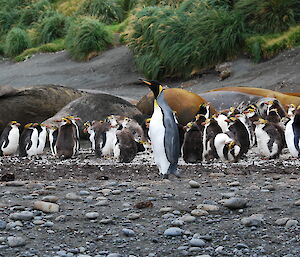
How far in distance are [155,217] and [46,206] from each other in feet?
2.62

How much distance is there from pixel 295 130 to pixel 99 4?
18262mm

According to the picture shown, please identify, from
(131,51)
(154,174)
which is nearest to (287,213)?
(154,174)

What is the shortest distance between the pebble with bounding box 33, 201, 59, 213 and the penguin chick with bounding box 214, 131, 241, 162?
366 centimetres

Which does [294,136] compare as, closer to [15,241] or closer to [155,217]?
[155,217]

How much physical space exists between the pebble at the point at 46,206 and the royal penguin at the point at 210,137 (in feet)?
12.6

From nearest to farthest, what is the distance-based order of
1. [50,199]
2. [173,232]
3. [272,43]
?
[173,232] → [50,199] → [272,43]

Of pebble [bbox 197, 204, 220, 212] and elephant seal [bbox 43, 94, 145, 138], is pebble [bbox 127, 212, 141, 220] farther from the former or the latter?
elephant seal [bbox 43, 94, 145, 138]

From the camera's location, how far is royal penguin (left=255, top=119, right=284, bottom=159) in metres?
8.33

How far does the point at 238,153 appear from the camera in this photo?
8141 mm

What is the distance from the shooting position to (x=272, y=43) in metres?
16.6

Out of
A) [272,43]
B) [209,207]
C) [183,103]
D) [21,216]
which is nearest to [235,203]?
[209,207]

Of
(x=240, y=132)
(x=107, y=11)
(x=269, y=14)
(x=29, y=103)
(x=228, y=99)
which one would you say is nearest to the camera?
(x=240, y=132)

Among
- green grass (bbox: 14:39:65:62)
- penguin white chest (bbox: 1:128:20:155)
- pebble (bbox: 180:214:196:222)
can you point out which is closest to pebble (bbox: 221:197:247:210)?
pebble (bbox: 180:214:196:222)

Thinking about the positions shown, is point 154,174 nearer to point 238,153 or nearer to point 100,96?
point 238,153
